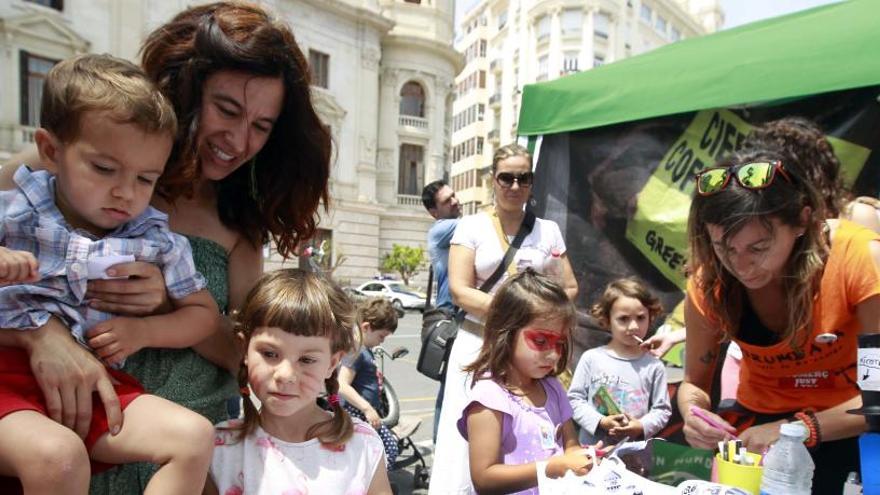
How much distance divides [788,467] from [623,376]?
2.03 metres

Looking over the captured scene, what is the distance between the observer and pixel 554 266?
3.58m

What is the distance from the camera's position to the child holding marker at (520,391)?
219 centimetres

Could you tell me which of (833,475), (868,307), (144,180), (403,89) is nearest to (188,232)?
(144,180)

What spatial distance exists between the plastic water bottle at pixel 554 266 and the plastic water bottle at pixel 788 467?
1940mm

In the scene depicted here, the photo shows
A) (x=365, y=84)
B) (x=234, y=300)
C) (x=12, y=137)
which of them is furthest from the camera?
(x=365, y=84)

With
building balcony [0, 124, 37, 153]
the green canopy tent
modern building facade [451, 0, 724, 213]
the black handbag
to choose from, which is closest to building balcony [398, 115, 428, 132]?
modern building facade [451, 0, 724, 213]

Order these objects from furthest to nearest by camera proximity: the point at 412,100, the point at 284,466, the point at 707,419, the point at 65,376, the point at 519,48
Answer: the point at 519,48 → the point at 412,100 → the point at 707,419 → the point at 284,466 → the point at 65,376

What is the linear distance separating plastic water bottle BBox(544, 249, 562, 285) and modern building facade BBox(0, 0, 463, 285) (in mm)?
20458

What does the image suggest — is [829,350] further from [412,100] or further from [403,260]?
[412,100]

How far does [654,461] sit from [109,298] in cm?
331

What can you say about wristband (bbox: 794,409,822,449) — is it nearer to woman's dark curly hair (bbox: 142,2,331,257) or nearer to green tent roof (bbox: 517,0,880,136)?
woman's dark curly hair (bbox: 142,2,331,257)

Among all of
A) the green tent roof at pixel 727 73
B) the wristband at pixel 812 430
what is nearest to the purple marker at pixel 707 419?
the wristband at pixel 812 430

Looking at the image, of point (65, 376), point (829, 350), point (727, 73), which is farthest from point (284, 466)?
point (727, 73)

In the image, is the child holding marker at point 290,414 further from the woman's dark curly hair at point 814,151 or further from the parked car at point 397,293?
the parked car at point 397,293
